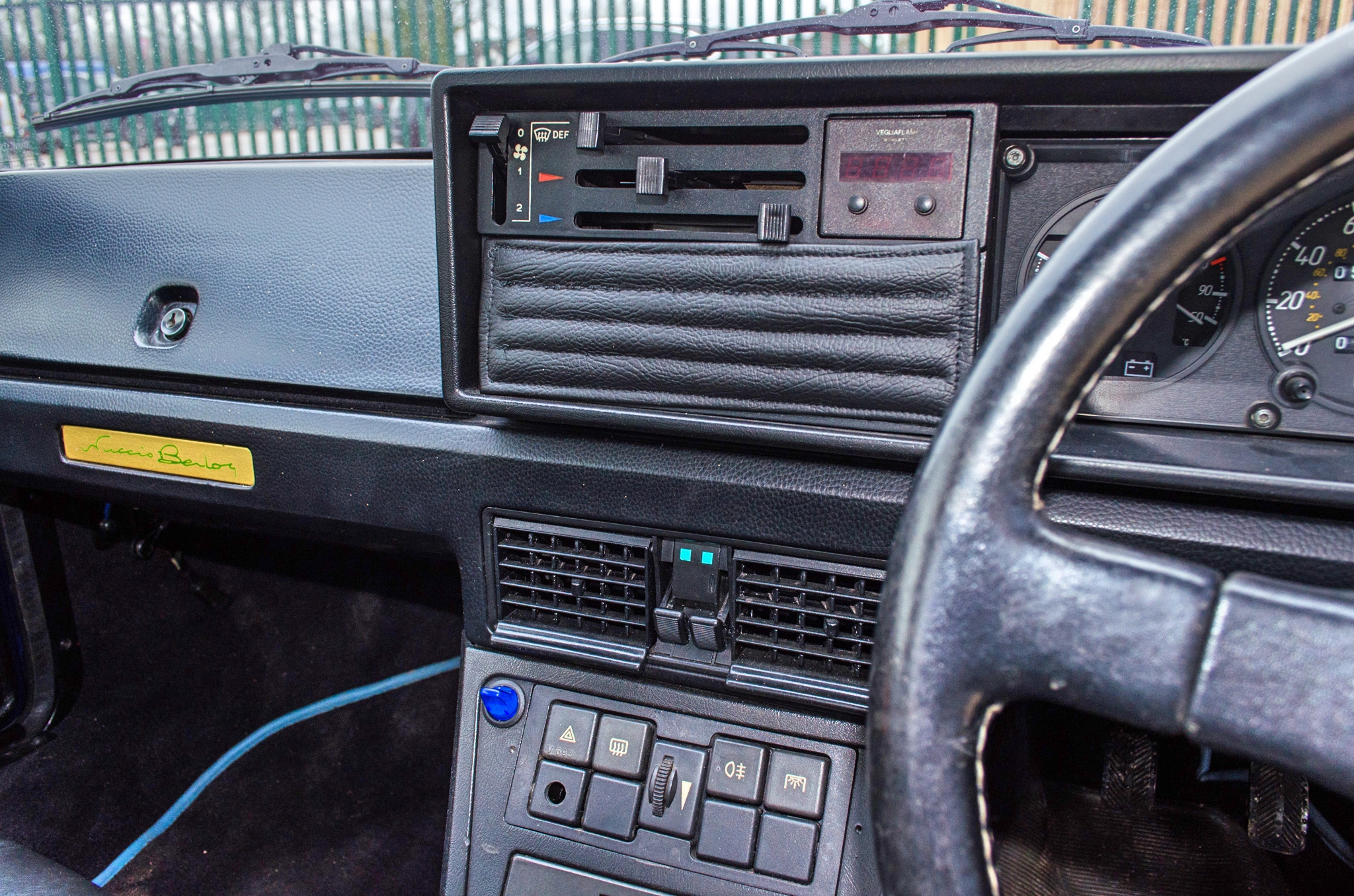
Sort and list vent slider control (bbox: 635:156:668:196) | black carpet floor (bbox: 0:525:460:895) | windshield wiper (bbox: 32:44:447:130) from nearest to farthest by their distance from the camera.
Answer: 1. vent slider control (bbox: 635:156:668:196)
2. windshield wiper (bbox: 32:44:447:130)
3. black carpet floor (bbox: 0:525:460:895)

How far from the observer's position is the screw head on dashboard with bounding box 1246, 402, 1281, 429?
95cm

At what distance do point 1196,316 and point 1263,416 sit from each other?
0.40 feet

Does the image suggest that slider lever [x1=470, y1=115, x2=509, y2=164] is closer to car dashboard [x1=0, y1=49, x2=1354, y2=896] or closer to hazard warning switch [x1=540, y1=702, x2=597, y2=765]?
car dashboard [x1=0, y1=49, x2=1354, y2=896]

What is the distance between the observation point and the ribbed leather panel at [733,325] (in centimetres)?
98

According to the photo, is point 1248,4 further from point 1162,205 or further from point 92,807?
point 92,807

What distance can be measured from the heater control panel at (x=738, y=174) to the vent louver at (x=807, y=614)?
393 millimetres

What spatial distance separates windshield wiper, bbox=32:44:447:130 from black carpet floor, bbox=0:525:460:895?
912 millimetres

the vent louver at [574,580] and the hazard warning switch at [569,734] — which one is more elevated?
the vent louver at [574,580]

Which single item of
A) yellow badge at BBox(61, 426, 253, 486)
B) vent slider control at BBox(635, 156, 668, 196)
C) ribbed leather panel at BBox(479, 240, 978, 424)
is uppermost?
vent slider control at BBox(635, 156, 668, 196)

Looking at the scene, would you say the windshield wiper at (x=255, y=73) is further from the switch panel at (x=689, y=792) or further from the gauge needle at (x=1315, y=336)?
the gauge needle at (x=1315, y=336)

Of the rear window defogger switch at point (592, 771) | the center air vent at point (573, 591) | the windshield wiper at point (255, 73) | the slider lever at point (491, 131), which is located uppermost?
the windshield wiper at point (255, 73)

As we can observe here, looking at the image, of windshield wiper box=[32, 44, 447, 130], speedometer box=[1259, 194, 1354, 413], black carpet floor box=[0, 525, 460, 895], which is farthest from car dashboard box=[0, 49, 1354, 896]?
black carpet floor box=[0, 525, 460, 895]

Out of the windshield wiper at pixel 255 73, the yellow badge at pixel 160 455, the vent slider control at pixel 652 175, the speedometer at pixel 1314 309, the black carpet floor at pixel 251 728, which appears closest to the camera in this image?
the speedometer at pixel 1314 309

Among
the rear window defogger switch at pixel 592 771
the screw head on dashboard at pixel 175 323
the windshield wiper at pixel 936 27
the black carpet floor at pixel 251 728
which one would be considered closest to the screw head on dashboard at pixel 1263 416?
the windshield wiper at pixel 936 27
